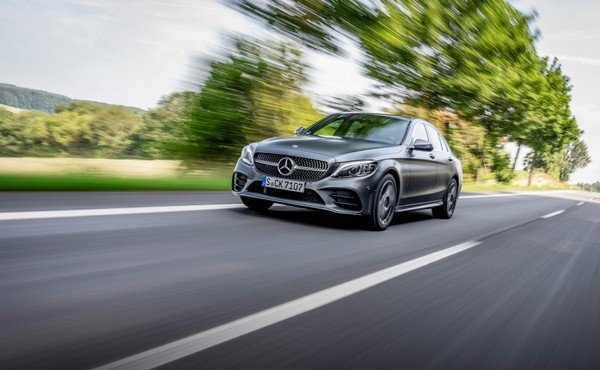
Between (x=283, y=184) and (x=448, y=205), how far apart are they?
427cm

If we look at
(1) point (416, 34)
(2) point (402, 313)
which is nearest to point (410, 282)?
(2) point (402, 313)

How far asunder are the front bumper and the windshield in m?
1.11

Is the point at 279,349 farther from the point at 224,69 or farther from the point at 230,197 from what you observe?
the point at 224,69

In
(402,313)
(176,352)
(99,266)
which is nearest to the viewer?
(176,352)

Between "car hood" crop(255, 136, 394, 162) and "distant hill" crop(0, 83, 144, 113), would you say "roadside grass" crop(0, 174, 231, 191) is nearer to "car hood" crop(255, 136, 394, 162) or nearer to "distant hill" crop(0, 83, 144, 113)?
"car hood" crop(255, 136, 394, 162)

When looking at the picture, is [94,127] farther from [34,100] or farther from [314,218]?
[314,218]

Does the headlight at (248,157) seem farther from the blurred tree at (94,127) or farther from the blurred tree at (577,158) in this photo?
the blurred tree at (577,158)

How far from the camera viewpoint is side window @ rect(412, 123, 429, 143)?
8531mm

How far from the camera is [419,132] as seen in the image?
8.79 meters

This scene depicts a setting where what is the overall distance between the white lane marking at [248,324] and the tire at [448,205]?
202 inches

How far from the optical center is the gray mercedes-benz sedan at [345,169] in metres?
6.91

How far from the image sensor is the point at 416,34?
20.0 meters

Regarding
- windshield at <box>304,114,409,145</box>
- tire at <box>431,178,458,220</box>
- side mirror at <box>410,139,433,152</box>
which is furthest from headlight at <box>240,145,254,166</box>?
tire at <box>431,178,458,220</box>

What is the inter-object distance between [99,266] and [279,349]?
5.91 ft
